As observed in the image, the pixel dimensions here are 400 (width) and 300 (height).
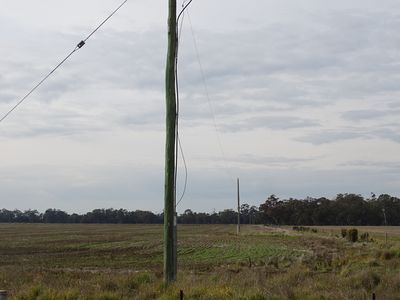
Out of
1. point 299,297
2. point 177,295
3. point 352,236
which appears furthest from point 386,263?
point 352,236

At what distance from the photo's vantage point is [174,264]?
13.6 metres

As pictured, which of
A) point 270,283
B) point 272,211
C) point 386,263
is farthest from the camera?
point 272,211

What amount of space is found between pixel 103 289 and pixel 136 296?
4.75 feet

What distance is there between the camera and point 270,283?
1434cm

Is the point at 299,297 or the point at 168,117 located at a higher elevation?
the point at 168,117

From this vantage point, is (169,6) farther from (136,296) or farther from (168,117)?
(136,296)

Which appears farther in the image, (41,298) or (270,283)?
(270,283)

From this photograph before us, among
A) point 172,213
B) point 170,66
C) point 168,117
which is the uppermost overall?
A: point 170,66

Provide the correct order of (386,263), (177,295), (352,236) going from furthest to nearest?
(352,236), (386,263), (177,295)

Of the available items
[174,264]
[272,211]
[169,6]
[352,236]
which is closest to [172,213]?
[174,264]

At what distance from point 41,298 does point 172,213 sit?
3.27 metres

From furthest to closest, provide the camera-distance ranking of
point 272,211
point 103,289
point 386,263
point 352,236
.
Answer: point 272,211 → point 352,236 → point 386,263 → point 103,289

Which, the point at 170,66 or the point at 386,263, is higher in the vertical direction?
the point at 170,66

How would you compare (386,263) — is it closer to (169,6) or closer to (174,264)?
(174,264)
